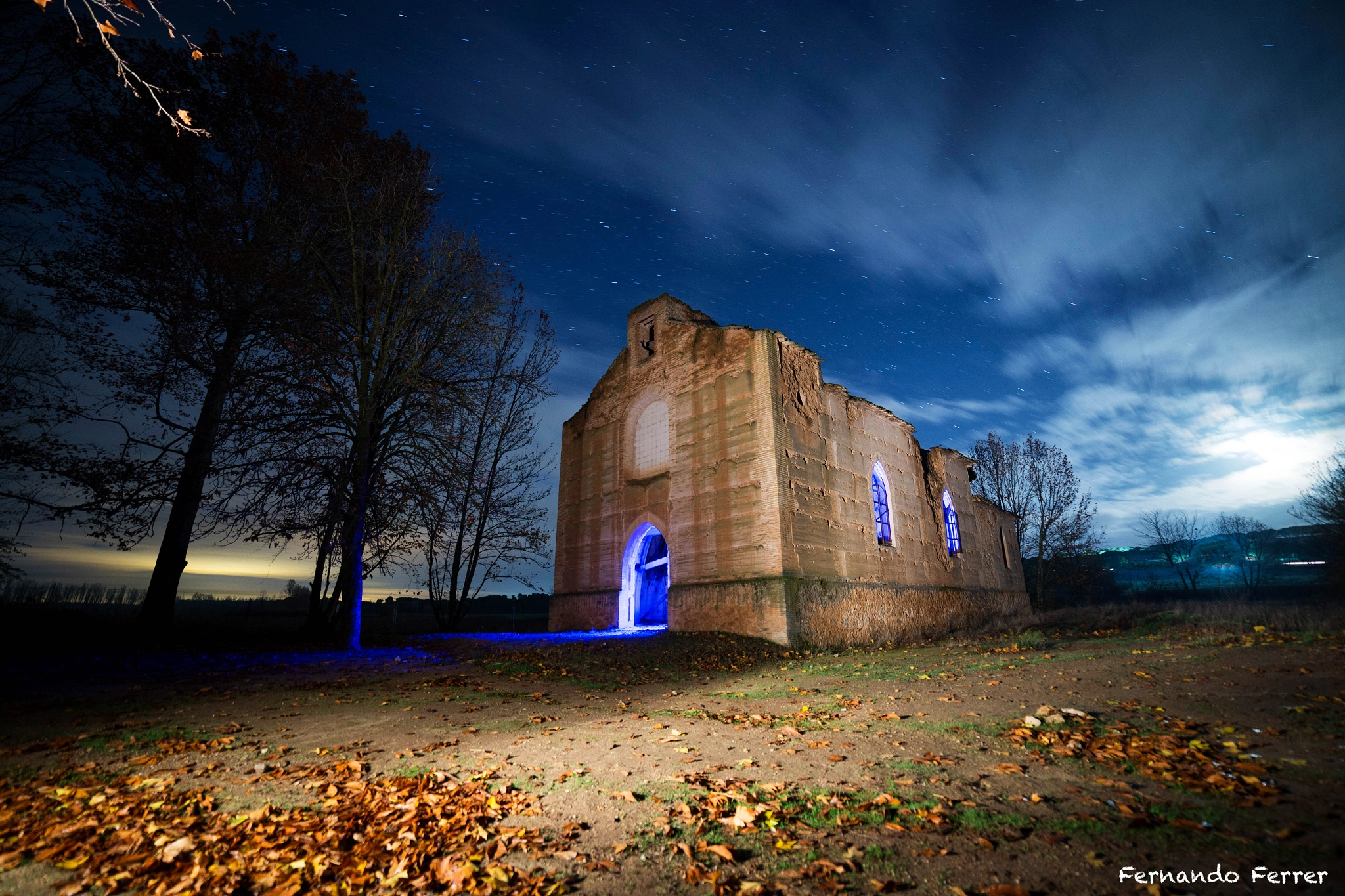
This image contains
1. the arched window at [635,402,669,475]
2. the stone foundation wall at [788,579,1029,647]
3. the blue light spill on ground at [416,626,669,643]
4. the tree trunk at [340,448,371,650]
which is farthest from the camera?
the arched window at [635,402,669,475]

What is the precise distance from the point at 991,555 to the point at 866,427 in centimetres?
1279

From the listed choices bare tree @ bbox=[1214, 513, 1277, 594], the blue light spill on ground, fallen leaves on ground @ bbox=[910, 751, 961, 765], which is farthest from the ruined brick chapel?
bare tree @ bbox=[1214, 513, 1277, 594]

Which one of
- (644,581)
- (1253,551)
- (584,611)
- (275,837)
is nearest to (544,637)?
(584,611)

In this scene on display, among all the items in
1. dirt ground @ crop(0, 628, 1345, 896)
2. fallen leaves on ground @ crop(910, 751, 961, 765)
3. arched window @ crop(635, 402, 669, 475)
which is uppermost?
arched window @ crop(635, 402, 669, 475)

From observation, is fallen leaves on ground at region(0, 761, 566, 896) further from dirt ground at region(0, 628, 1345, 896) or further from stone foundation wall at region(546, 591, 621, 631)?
stone foundation wall at region(546, 591, 621, 631)

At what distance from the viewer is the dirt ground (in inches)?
126

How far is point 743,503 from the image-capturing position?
653 inches

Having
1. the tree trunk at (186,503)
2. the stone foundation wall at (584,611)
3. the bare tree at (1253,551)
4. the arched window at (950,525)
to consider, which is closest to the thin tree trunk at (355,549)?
the tree trunk at (186,503)

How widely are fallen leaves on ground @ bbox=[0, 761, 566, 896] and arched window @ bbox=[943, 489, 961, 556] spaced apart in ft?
83.6

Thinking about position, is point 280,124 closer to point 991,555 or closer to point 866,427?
point 866,427

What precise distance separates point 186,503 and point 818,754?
16365mm

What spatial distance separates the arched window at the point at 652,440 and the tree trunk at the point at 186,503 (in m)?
12.1

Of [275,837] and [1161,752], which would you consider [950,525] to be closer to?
[1161,752]

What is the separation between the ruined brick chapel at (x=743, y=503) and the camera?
16188 millimetres
